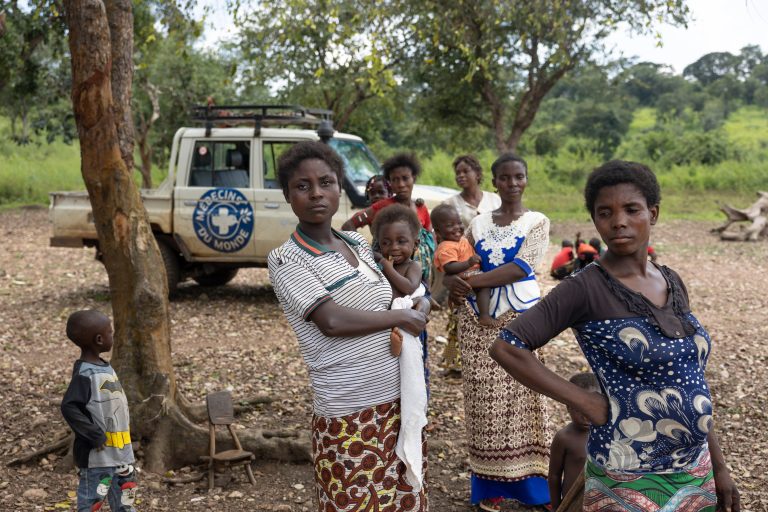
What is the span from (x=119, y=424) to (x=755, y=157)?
2770cm

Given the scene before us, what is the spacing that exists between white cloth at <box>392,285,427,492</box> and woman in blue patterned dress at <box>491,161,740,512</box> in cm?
56

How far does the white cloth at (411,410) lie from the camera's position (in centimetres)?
263

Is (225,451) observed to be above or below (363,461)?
below

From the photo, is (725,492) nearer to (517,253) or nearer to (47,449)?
(517,253)

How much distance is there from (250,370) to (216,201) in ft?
9.80

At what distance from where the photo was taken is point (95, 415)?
10.9 ft

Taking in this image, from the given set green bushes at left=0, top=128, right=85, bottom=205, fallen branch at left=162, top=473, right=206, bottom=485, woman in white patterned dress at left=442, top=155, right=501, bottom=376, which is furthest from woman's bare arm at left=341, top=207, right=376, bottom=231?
green bushes at left=0, top=128, right=85, bottom=205

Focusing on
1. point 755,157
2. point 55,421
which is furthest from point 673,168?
point 55,421

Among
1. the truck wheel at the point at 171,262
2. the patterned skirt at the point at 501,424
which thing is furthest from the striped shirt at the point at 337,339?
the truck wheel at the point at 171,262

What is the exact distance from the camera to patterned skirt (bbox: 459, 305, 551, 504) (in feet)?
13.3

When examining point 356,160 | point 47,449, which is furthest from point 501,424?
point 356,160

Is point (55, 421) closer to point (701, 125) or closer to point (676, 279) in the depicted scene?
point (676, 279)

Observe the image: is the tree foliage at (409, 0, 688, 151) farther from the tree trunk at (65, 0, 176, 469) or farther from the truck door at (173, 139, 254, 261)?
the tree trunk at (65, 0, 176, 469)

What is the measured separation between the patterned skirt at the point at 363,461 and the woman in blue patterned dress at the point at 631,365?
66cm
